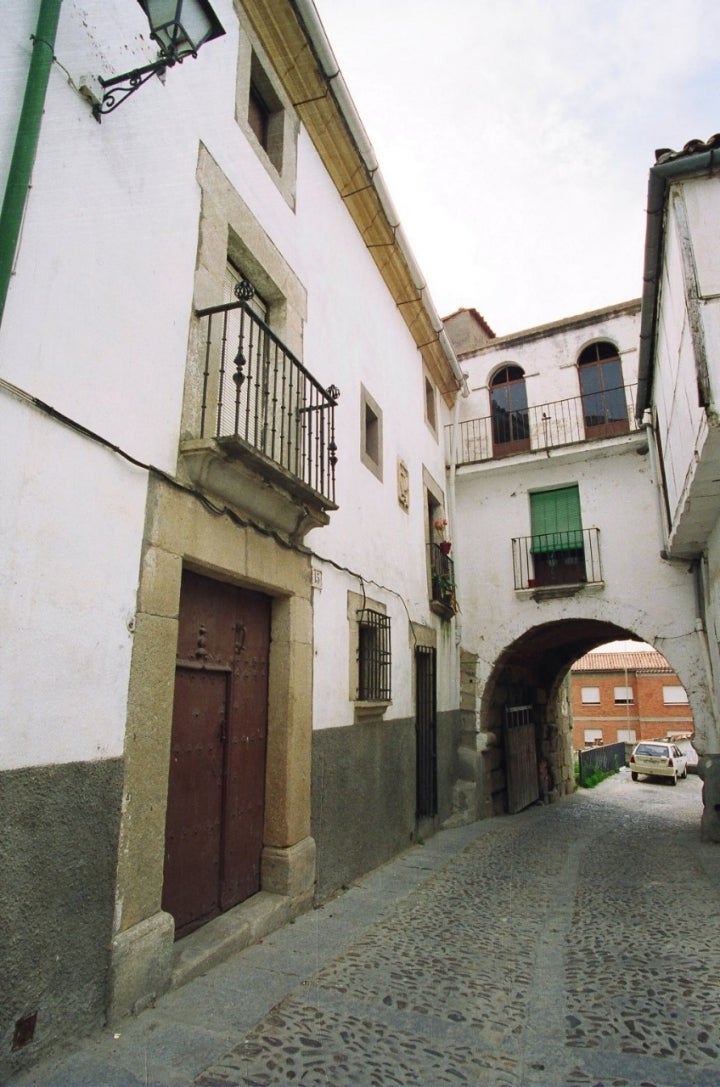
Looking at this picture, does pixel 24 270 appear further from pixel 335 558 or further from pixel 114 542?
pixel 335 558

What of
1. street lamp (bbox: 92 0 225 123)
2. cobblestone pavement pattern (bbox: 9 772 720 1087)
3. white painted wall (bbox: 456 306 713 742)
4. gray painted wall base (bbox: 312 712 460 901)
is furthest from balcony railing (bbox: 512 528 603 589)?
street lamp (bbox: 92 0 225 123)

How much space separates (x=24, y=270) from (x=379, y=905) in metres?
4.92

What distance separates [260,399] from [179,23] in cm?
238

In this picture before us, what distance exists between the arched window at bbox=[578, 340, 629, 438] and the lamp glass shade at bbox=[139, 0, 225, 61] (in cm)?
827

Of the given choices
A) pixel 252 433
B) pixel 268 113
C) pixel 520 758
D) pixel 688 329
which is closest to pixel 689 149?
pixel 688 329

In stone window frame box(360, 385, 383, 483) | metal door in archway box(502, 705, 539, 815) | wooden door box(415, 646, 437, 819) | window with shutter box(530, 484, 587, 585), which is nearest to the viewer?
stone window frame box(360, 385, 383, 483)

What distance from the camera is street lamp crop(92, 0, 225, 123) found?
2891 mm

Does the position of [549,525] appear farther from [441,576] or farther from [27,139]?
[27,139]

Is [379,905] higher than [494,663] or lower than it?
lower

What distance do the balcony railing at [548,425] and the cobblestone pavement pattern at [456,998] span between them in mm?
6797

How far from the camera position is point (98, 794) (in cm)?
289


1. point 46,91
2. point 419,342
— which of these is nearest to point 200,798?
point 46,91

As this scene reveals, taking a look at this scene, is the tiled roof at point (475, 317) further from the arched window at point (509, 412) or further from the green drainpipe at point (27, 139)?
the green drainpipe at point (27, 139)

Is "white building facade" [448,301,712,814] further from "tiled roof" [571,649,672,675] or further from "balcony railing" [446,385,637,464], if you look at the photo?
"tiled roof" [571,649,672,675]
